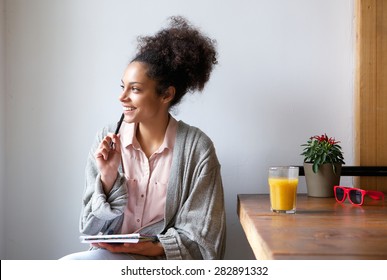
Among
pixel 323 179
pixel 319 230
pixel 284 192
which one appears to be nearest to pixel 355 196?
pixel 323 179

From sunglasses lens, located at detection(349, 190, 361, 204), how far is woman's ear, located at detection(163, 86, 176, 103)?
0.52 metres

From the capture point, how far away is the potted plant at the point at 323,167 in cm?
138

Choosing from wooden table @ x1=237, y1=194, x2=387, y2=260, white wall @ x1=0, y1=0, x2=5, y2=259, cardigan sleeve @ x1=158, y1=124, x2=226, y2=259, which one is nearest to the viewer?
wooden table @ x1=237, y1=194, x2=387, y2=260

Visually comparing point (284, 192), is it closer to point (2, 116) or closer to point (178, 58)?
point (178, 58)

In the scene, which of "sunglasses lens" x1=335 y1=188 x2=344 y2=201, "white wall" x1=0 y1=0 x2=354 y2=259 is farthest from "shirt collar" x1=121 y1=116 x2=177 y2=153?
"sunglasses lens" x1=335 y1=188 x2=344 y2=201

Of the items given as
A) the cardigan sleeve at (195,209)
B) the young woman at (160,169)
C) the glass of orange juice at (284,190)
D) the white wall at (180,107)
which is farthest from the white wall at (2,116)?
the glass of orange juice at (284,190)

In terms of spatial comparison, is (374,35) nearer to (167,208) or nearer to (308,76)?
(308,76)

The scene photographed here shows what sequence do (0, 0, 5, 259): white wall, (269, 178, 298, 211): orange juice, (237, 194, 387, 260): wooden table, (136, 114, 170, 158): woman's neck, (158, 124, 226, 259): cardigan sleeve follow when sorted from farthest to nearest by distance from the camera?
(0, 0, 5, 259): white wall
(136, 114, 170, 158): woman's neck
(158, 124, 226, 259): cardigan sleeve
(269, 178, 298, 211): orange juice
(237, 194, 387, 260): wooden table

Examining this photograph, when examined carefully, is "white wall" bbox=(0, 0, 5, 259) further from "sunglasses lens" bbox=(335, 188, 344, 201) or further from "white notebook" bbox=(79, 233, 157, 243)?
"sunglasses lens" bbox=(335, 188, 344, 201)

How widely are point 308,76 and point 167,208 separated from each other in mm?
613

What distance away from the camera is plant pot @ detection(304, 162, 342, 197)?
1376mm

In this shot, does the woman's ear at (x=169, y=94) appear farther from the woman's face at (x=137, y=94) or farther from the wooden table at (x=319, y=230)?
the wooden table at (x=319, y=230)

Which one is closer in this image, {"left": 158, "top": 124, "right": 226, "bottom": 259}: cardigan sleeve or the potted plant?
{"left": 158, "top": 124, "right": 226, "bottom": 259}: cardigan sleeve
